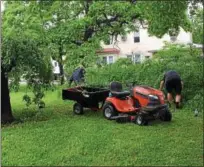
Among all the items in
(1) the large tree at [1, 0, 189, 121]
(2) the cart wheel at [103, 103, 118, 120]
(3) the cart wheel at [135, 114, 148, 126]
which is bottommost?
(3) the cart wheel at [135, 114, 148, 126]

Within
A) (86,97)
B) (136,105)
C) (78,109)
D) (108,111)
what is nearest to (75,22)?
(78,109)

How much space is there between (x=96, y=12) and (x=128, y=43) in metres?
19.9

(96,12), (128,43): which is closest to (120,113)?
(96,12)

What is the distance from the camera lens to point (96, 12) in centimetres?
2419

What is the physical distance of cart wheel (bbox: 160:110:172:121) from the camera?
32.8ft

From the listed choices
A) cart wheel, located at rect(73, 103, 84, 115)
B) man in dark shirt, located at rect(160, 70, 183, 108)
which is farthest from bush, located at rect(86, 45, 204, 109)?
cart wheel, located at rect(73, 103, 84, 115)

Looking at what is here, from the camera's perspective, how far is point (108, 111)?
34.9ft

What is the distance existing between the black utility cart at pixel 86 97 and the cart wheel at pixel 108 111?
72cm

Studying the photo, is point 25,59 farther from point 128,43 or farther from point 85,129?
point 128,43

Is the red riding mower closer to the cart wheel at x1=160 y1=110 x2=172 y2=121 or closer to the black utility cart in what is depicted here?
the cart wheel at x1=160 y1=110 x2=172 y2=121

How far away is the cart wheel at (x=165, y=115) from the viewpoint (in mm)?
10009

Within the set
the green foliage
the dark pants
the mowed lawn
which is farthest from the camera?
the dark pants

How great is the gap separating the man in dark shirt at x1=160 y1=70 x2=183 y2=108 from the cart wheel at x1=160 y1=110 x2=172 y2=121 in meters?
1.82

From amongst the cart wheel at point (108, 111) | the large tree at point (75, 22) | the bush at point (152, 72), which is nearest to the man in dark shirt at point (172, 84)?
the bush at point (152, 72)
